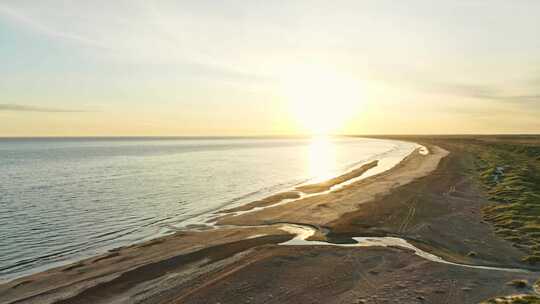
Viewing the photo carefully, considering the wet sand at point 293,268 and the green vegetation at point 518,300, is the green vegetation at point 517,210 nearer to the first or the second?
the wet sand at point 293,268

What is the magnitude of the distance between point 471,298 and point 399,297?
2403mm

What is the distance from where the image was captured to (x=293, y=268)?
1558 cm

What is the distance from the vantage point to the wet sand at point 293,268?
13.0m

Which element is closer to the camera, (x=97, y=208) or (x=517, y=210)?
(x=517, y=210)

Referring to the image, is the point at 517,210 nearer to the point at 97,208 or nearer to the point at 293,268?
the point at 293,268

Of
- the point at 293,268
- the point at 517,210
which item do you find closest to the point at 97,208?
the point at 293,268

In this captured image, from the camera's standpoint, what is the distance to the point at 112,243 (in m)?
20.3

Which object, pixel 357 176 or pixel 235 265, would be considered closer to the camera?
pixel 235 265

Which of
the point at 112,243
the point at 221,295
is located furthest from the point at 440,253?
the point at 112,243

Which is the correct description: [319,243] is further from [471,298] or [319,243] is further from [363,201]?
[363,201]

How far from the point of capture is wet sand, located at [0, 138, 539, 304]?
42.7ft

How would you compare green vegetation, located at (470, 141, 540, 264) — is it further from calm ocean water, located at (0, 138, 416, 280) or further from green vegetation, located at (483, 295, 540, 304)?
calm ocean water, located at (0, 138, 416, 280)

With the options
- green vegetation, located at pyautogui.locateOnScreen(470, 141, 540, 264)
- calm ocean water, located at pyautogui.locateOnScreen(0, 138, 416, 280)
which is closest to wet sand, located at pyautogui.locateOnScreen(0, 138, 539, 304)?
green vegetation, located at pyautogui.locateOnScreen(470, 141, 540, 264)

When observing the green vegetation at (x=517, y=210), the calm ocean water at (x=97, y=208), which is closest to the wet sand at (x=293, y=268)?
Answer: the green vegetation at (x=517, y=210)
